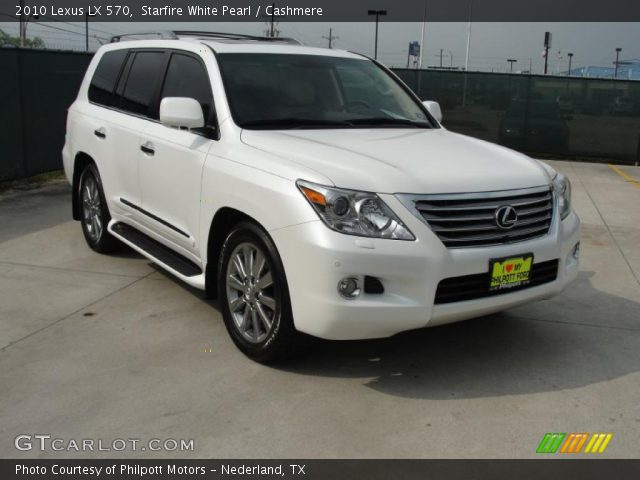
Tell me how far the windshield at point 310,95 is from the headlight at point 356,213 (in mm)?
1105

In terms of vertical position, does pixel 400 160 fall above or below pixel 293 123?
below

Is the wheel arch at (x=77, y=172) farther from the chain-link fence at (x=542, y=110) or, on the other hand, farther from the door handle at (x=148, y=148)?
the chain-link fence at (x=542, y=110)

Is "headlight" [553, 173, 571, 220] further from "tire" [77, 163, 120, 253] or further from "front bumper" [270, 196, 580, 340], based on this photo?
"tire" [77, 163, 120, 253]

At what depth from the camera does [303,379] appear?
4.06 meters

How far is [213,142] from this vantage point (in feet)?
15.0

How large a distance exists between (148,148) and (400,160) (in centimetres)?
210

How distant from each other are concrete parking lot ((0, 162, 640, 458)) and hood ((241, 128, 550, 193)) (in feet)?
3.67

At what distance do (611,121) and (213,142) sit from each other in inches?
565

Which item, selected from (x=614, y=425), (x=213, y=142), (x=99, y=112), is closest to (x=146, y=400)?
(x=213, y=142)

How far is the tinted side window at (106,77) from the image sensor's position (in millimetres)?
6211

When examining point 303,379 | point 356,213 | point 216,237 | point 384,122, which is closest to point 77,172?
point 216,237

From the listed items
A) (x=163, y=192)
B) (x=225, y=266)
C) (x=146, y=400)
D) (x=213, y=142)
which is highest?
(x=213, y=142)

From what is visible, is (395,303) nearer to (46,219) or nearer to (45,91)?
(46,219)

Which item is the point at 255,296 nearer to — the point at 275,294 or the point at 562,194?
the point at 275,294
